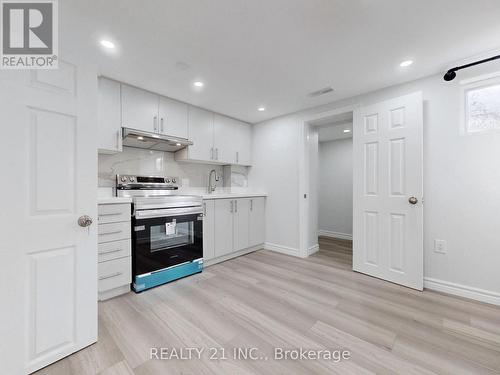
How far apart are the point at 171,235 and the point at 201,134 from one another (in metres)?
1.54

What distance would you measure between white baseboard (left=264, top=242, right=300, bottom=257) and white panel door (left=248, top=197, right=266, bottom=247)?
0.14m

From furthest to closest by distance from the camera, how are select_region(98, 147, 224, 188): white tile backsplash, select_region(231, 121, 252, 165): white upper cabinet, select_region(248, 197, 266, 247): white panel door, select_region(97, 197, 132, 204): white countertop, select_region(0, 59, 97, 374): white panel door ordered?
1. select_region(231, 121, 252, 165): white upper cabinet
2. select_region(248, 197, 266, 247): white panel door
3. select_region(98, 147, 224, 188): white tile backsplash
4. select_region(97, 197, 132, 204): white countertop
5. select_region(0, 59, 97, 374): white panel door

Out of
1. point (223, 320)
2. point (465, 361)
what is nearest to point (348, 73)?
point (465, 361)

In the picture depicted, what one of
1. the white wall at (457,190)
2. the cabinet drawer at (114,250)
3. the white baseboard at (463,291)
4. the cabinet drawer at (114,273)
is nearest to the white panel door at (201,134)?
the cabinet drawer at (114,250)

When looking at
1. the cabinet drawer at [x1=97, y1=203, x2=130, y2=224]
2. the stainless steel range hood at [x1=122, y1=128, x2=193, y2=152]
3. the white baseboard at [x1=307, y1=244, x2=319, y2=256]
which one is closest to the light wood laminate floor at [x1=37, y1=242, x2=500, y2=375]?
the cabinet drawer at [x1=97, y1=203, x2=130, y2=224]

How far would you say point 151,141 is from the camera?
2.58m

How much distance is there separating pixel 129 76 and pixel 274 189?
101 inches

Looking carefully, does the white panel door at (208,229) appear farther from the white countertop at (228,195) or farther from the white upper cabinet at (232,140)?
the white upper cabinet at (232,140)

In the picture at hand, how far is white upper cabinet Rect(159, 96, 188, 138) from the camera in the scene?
2722 mm

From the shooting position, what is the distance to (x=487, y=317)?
1.76 metres

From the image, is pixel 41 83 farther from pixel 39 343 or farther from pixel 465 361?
pixel 465 361

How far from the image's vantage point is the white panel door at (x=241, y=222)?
326 cm

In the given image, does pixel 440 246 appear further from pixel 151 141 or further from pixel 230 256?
pixel 151 141

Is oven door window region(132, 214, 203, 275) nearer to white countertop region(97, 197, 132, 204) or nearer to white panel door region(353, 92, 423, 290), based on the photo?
white countertop region(97, 197, 132, 204)
